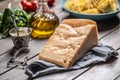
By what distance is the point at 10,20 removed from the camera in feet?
5.31

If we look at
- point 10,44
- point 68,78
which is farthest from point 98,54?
point 10,44

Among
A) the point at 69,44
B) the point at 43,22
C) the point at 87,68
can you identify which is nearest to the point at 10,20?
the point at 43,22

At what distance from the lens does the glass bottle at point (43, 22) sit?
1597 mm

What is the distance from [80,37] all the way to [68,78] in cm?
21

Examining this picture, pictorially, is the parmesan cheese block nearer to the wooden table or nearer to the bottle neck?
the wooden table

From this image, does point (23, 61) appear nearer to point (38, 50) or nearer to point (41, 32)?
point (38, 50)

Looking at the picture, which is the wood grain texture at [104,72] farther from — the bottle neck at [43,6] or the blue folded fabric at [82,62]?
the bottle neck at [43,6]

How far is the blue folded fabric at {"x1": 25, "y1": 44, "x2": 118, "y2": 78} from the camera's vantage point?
127cm

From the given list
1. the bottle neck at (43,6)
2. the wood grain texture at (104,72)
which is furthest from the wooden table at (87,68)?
the bottle neck at (43,6)

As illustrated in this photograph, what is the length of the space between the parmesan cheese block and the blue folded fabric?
0.02 metres

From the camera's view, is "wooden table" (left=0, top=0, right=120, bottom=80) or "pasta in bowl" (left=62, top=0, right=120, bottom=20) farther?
"pasta in bowl" (left=62, top=0, right=120, bottom=20)

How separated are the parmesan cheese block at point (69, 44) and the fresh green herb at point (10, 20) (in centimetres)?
30

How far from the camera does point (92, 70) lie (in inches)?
50.9

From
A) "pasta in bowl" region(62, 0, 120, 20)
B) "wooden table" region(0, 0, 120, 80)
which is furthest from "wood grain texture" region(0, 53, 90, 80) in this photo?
"pasta in bowl" region(62, 0, 120, 20)
